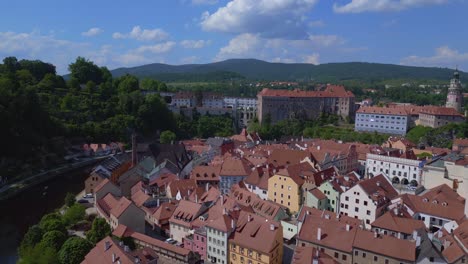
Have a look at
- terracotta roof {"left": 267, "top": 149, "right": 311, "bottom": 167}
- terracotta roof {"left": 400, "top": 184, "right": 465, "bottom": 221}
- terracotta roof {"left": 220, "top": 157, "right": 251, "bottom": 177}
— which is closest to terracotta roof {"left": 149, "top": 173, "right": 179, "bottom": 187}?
terracotta roof {"left": 220, "top": 157, "right": 251, "bottom": 177}

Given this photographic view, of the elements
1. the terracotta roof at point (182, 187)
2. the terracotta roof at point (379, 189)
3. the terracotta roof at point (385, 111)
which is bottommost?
the terracotta roof at point (182, 187)

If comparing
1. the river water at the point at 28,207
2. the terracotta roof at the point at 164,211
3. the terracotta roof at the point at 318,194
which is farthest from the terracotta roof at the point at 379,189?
the river water at the point at 28,207

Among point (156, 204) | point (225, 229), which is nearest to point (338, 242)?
point (225, 229)

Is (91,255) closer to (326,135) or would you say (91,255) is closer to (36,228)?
(36,228)

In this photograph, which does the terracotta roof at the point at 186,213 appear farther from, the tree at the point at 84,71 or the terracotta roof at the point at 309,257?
the tree at the point at 84,71

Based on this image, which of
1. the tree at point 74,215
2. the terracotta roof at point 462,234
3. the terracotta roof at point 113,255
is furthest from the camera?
the tree at point 74,215

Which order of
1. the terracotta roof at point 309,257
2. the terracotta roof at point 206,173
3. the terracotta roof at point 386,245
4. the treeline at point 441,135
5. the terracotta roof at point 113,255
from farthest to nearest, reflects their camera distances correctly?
the treeline at point 441,135
the terracotta roof at point 206,173
the terracotta roof at point 386,245
the terracotta roof at point 113,255
the terracotta roof at point 309,257

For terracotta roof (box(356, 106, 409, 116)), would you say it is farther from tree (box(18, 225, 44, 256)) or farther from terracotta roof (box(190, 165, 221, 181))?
tree (box(18, 225, 44, 256))
